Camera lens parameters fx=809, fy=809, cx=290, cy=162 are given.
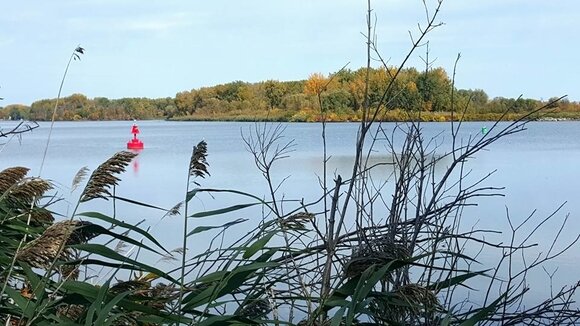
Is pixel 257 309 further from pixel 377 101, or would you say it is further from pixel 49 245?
pixel 377 101

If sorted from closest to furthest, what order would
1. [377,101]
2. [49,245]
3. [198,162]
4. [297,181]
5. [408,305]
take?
[49,245]
[198,162]
[408,305]
[377,101]
[297,181]

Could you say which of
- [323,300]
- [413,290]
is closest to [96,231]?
[323,300]

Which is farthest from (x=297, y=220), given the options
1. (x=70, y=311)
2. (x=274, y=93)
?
(x=274, y=93)

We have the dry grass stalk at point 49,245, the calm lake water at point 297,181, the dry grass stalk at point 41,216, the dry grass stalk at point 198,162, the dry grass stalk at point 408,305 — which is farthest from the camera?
the calm lake water at point 297,181

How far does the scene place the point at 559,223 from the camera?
7.04 m

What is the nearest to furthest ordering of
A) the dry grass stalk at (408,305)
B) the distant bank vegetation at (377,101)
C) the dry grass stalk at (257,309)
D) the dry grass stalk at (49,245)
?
the dry grass stalk at (49,245) < the dry grass stalk at (408,305) < the dry grass stalk at (257,309) < the distant bank vegetation at (377,101)

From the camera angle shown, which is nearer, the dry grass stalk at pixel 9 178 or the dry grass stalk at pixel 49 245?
the dry grass stalk at pixel 49 245

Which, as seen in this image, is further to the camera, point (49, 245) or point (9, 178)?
point (9, 178)

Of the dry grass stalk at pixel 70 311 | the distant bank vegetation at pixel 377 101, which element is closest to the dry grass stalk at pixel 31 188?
the dry grass stalk at pixel 70 311

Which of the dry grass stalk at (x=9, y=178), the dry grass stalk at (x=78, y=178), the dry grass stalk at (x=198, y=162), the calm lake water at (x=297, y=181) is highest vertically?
the dry grass stalk at (x=198, y=162)

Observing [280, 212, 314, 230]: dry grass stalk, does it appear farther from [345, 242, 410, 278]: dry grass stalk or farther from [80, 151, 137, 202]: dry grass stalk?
[80, 151, 137, 202]: dry grass stalk

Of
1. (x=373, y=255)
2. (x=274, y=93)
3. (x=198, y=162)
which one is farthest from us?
(x=274, y=93)

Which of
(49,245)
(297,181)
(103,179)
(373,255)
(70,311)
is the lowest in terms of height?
(297,181)

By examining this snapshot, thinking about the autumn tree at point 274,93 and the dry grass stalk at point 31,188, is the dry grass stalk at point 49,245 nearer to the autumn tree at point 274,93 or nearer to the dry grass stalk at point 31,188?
the dry grass stalk at point 31,188
